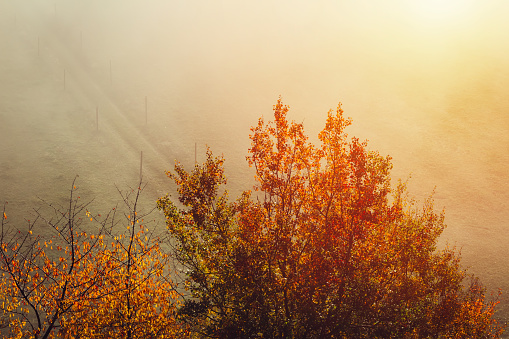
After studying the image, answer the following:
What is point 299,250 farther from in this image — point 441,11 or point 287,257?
point 441,11

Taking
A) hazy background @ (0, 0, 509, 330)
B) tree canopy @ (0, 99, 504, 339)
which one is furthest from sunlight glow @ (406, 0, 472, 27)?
tree canopy @ (0, 99, 504, 339)

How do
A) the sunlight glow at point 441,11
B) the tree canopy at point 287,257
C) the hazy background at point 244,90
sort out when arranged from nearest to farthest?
1. the tree canopy at point 287,257
2. the hazy background at point 244,90
3. the sunlight glow at point 441,11

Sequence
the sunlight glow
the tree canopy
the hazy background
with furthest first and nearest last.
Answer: the sunlight glow < the hazy background < the tree canopy

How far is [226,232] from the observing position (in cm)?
1823

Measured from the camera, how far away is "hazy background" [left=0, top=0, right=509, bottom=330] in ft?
221

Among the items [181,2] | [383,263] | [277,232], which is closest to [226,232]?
[277,232]

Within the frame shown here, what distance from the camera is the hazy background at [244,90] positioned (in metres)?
67.2

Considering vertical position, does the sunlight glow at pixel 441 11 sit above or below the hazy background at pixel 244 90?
above

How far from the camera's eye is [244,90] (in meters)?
106

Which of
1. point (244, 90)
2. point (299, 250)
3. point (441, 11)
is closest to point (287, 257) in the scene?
point (299, 250)

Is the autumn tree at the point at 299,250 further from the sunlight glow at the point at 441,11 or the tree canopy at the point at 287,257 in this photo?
the sunlight glow at the point at 441,11

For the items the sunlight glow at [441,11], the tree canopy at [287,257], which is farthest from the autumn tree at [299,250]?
the sunlight glow at [441,11]

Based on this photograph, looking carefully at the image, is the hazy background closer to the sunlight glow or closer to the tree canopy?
the sunlight glow

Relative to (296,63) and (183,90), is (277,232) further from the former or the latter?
(296,63)
